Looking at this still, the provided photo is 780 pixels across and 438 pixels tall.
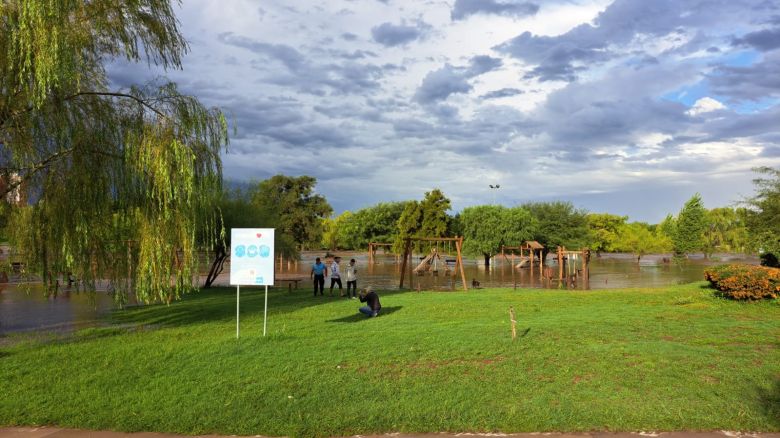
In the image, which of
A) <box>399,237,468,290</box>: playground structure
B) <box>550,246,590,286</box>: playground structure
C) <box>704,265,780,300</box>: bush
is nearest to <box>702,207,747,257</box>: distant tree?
<box>399,237,468,290</box>: playground structure

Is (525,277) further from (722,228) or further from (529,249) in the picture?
(722,228)

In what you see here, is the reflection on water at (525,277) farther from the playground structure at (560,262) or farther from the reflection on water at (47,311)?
the reflection on water at (47,311)

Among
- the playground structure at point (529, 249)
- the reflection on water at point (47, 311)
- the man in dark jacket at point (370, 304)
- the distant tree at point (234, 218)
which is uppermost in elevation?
the distant tree at point (234, 218)

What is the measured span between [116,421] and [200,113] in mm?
9392

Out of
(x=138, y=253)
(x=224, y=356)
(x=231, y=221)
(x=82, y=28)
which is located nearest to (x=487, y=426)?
(x=224, y=356)

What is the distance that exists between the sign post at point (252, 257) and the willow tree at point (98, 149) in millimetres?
1468

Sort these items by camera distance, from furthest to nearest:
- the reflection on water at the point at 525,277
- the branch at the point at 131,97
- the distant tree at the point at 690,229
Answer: the distant tree at the point at 690,229 → the reflection on water at the point at 525,277 → the branch at the point at 131,97

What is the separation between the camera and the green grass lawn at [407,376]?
21.0 feet

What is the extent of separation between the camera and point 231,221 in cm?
2998

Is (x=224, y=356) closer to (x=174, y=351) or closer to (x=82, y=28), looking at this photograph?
(x=174, y=351)

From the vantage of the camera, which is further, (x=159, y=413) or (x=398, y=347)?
(x=398, y=347)

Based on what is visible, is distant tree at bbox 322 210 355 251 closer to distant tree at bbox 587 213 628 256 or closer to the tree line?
the tree line

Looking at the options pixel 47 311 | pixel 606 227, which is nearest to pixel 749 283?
pixel 47 311

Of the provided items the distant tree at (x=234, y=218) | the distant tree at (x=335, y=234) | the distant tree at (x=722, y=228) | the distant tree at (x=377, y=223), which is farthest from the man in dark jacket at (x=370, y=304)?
the distant tree at (x=722, y=228)
